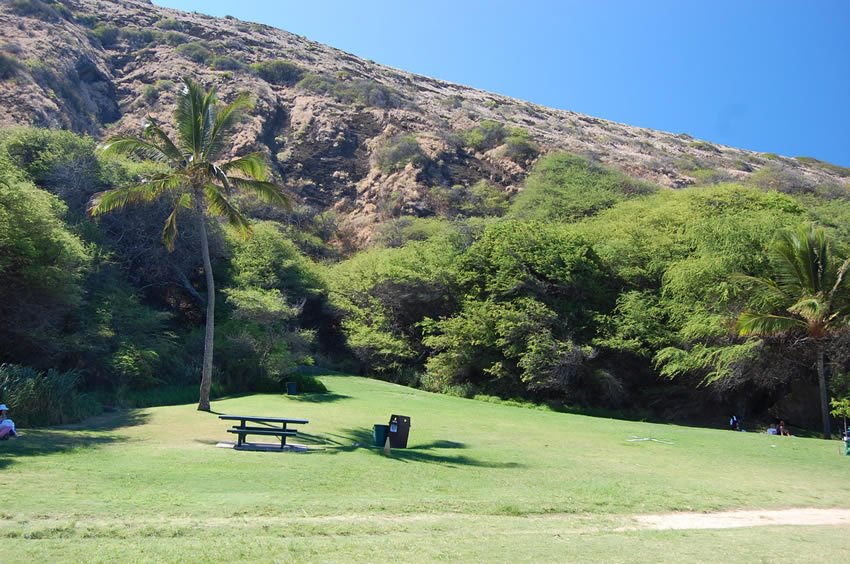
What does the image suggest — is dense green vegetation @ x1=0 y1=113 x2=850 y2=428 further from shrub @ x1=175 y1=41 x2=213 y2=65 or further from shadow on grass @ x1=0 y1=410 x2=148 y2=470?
shrub @ x1=175 y1=41 x2=213 y2=65

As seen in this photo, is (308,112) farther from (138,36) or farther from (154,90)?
(138,36)

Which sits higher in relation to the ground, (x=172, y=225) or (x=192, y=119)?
(x=192, y=119)

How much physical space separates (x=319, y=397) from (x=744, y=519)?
16.7 metres

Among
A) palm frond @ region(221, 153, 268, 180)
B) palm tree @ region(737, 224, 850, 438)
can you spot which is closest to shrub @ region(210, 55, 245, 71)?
palm frond @ region(221, 153, 268, 180)

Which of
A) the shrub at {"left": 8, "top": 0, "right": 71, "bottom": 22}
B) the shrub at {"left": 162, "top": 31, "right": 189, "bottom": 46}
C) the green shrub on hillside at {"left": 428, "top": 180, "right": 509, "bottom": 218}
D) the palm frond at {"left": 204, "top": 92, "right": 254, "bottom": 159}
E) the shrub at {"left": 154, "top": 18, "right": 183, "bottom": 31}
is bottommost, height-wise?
the palm frond at {"left": 204, "top": 92, "right": 254, "bottom": 159}

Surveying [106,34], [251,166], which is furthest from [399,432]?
[106,34]

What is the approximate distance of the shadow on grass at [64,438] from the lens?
1051cm

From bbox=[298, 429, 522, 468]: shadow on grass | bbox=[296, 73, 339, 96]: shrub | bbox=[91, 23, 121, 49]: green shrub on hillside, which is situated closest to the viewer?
bbox=[298, 429, 522, 468]: shadow on grass

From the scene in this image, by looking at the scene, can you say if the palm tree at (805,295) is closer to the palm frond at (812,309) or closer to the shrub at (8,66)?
the palm frond at (812,309)

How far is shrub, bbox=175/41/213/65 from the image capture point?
7000 centimetres

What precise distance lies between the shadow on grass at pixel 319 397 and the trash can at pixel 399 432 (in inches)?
353

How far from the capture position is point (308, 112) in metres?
66.4

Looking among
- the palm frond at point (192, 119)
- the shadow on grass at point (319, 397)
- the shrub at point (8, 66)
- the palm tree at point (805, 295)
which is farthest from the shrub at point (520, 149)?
the palm frond at point (192, 119)

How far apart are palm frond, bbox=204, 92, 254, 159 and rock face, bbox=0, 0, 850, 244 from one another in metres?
34.9
